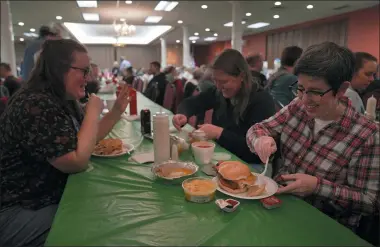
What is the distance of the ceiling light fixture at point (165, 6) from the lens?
7970mm

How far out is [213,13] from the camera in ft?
31.6

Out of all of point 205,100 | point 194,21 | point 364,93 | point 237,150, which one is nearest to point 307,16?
point 194,21

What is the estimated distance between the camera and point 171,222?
0.84m

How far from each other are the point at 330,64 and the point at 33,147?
1.18 metres

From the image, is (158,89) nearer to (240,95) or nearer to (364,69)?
(364,69)

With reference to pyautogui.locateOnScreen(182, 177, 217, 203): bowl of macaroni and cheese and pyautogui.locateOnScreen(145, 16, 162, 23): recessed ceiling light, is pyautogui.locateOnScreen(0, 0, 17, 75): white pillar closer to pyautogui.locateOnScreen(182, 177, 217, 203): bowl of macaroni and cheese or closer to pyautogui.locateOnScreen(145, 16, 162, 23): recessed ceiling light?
pyautogui.locateOnScreen(145, 16, 162, 23): recessed ceiling light

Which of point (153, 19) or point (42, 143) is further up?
point (153, 19)

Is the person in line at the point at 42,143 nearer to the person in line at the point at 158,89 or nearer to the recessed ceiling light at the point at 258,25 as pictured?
the person in line at the point at 158,89

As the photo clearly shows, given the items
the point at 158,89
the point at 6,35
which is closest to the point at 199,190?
the point at 158,89

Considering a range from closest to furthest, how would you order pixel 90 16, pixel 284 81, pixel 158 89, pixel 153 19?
pixel 284 81, pixel 158 89, pixel 90 16, pixel 153 19

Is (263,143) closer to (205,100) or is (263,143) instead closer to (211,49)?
(205,100)

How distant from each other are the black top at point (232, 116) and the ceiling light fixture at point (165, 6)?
6430 millimetres

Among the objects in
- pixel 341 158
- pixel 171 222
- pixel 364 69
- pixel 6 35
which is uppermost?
pixel 6 35

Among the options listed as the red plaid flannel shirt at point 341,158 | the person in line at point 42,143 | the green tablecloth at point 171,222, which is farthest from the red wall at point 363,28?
the green tablecloth at point 171,222
